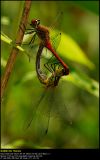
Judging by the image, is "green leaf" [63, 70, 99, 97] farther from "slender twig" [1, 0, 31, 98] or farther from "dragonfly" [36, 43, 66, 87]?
"slender twig" [1, 0, 31, 98]

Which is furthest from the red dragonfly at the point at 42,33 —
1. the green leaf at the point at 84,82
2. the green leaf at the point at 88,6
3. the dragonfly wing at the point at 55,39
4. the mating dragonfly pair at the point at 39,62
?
the green leaf at the point at 84,82

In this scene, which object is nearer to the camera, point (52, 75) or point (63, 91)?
point (52, 75)

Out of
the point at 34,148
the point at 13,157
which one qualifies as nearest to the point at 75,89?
the point at 34,148

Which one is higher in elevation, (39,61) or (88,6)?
(88,6)

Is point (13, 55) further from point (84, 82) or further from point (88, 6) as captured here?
point (84, 82)

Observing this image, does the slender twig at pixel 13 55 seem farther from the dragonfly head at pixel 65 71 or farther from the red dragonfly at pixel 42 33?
the dragonfly head at pixel 65 71

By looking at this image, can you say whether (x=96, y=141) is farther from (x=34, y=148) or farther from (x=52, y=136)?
(x=34, y=148)

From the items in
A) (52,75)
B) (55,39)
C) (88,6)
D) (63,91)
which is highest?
(88,6)

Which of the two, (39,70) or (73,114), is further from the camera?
(73,114)

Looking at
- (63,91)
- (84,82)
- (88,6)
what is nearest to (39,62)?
(88,6)
